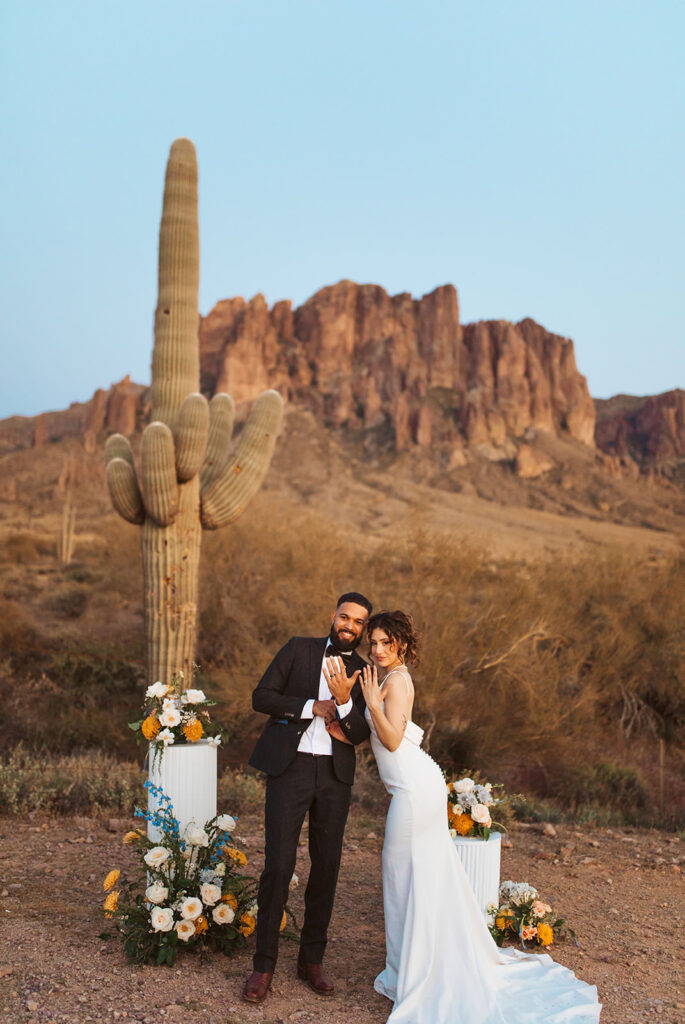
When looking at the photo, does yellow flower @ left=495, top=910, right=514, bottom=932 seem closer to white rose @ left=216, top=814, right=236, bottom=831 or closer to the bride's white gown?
the bride's white gown

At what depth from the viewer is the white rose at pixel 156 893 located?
4.04 metres

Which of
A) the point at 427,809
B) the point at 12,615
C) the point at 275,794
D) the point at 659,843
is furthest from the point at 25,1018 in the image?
the point at 12,615

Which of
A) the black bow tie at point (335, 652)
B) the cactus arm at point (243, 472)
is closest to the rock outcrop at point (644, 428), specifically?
the cactus arm at point (243, 472)

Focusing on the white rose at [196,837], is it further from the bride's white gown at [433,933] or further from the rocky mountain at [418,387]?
the rocky mountain at [418,387]

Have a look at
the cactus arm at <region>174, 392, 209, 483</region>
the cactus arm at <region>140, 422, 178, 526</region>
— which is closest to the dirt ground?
the cactus arm at <region>140, 422, 178, 526</region>

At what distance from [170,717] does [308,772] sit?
0.94m

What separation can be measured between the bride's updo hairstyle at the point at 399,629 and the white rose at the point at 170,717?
1.22 m

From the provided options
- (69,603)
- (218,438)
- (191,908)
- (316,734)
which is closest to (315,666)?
(316,734)

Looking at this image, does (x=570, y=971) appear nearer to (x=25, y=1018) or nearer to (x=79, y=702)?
(x=25, y=1018)

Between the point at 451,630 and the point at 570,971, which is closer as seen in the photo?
the point at 570,971

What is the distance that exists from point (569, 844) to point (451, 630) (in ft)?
14.0

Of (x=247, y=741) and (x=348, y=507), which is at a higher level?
(x=348, y=507)

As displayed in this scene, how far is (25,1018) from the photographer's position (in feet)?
11.5

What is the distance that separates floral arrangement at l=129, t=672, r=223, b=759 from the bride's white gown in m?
1.06
